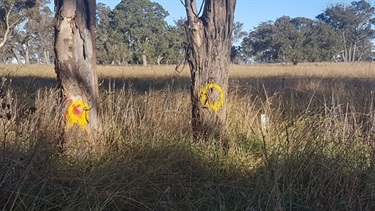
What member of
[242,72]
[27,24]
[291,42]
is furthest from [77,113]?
[291,42]

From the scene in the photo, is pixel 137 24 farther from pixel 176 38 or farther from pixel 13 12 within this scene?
pixel 13 12

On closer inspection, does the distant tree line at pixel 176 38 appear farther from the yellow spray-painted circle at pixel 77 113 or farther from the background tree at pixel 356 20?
the yellow spray-painted circle at pixel 77 113

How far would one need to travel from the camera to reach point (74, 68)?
2865 millimetres

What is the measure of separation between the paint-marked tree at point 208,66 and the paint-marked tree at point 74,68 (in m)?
1.04

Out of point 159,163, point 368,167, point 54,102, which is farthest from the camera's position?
point 54,102

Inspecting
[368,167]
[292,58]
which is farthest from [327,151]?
[292,58]

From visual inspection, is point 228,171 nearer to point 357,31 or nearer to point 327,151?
point 327,151

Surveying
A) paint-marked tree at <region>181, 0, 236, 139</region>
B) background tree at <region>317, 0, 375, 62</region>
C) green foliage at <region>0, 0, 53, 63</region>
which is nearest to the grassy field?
paint-marked tree at <region>181, 0, 236, 139</region>

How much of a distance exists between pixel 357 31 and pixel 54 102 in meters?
66.0

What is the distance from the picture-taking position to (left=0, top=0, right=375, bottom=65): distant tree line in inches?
1799

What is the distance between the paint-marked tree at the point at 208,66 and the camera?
11.0ft

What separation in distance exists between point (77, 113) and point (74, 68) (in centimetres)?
40

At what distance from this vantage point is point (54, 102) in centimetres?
287

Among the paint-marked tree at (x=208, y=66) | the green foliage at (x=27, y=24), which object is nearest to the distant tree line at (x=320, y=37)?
the green foliage at (x=27, y=24)
